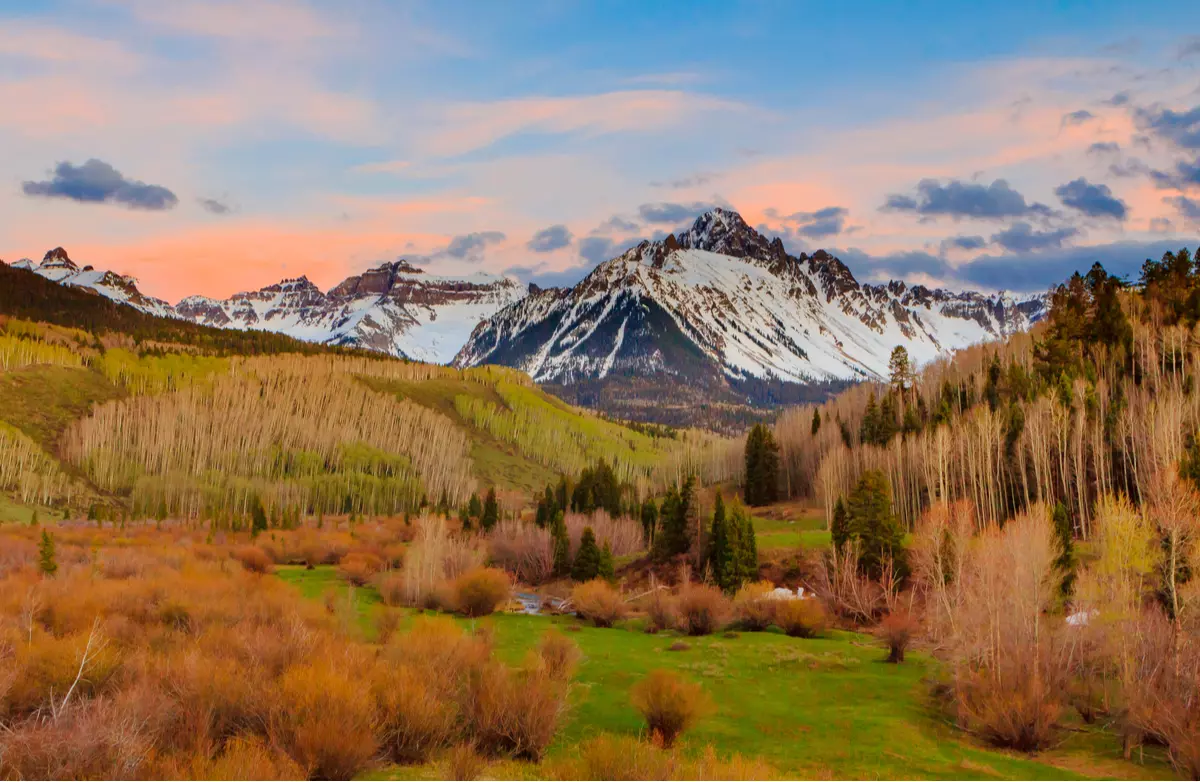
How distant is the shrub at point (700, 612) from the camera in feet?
192

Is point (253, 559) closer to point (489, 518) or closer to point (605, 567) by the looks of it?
point (489, 518)

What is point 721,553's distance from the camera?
3078 inches

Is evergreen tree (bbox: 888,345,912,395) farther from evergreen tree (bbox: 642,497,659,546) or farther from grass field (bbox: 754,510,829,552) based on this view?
evergreen tree (bbox: 642,497,659,546)

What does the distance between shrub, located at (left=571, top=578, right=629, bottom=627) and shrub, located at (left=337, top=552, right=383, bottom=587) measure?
29306 millimetres

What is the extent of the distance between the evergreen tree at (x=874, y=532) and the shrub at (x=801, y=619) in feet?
48.7

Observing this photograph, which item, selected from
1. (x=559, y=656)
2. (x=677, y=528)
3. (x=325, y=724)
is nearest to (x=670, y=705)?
(x=559, y=656)

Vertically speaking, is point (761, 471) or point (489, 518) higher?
point (761, 471)

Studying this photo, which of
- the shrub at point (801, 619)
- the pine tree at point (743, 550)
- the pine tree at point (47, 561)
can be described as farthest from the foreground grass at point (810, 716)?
the pine tree at point (47, 561)

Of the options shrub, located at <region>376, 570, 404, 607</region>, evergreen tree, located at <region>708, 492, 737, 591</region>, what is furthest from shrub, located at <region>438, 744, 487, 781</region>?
evergreen tree, located at <region>708, 492, 737, 591</region>

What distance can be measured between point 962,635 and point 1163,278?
114847 millimetres

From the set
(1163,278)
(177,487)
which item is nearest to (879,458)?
(1163,278)

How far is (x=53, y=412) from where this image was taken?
178 metres

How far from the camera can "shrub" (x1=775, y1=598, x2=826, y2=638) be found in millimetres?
56531

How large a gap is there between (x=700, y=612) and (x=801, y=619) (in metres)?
7.46
